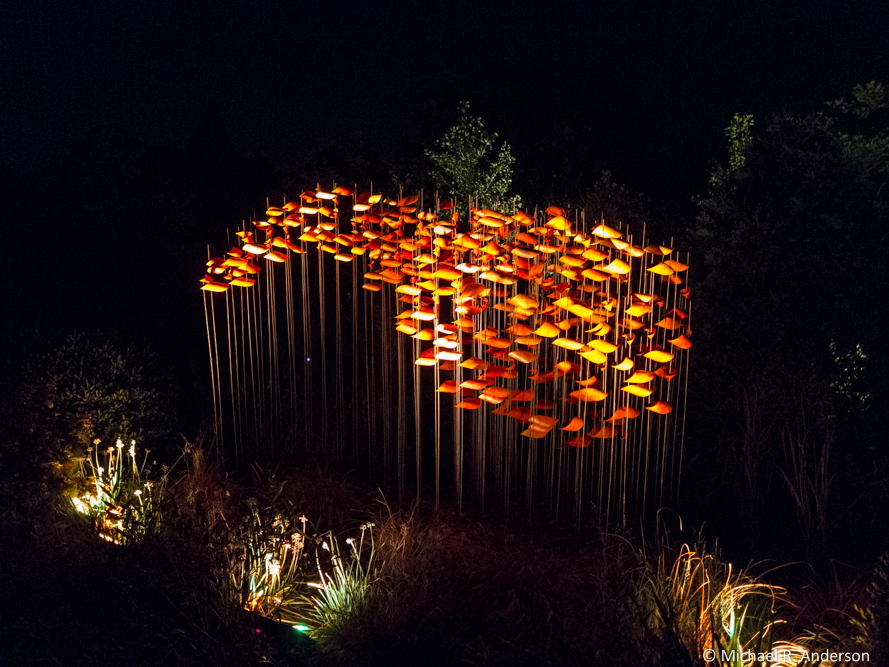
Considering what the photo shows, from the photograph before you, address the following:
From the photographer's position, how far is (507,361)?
4582mm

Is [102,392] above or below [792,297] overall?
below

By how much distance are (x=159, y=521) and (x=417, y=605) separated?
1549mm

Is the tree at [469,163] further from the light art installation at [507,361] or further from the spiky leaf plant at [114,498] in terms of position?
the spiky leaf plant at [114,498]

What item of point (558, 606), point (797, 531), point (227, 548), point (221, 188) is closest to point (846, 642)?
point (558, 606)

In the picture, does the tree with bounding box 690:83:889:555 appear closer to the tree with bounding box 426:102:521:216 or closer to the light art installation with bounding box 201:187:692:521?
the light art installation with bounding box 201:187:692:521

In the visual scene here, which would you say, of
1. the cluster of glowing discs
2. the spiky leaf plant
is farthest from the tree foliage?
the cluster of glowing discs

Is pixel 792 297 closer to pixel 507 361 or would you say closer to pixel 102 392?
pixel 507 361

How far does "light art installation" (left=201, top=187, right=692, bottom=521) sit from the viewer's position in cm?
372

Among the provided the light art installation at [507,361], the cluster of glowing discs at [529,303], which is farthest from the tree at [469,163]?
the cluster of glowing discs at [529,303]

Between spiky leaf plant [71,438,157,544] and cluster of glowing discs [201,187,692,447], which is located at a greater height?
cluster of glowing discs [201,187,692,447]

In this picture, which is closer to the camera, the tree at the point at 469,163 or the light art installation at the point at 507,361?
the light art installation at the point at 507,361

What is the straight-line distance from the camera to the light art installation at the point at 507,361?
3723mm

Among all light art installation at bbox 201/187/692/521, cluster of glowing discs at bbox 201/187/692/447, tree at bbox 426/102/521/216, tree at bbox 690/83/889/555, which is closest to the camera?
cluster of glowing discs at bbox 201/187/692/447

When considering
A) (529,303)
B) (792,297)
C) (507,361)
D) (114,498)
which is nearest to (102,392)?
(114,498)
